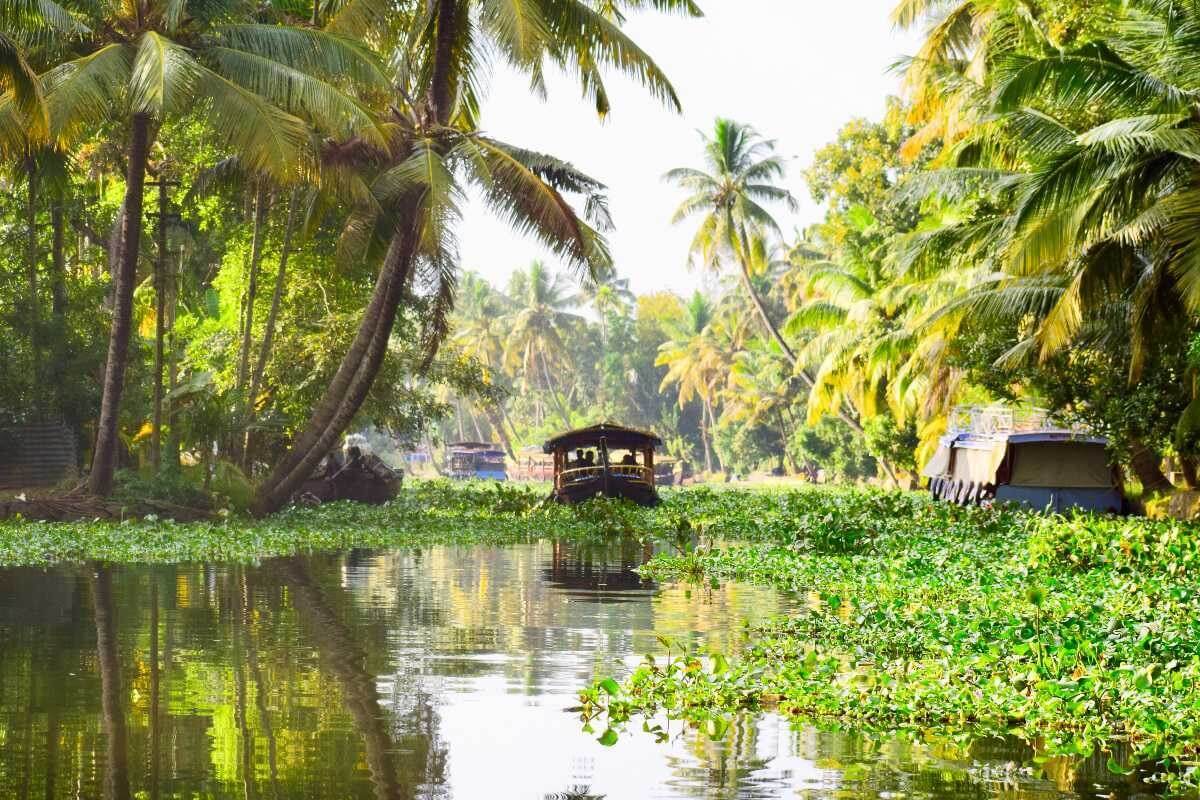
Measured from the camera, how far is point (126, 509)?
24.1 meters

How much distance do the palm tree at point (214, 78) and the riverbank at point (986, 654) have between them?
8160 mm

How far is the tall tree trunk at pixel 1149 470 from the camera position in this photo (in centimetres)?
2359

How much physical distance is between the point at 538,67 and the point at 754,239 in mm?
26388

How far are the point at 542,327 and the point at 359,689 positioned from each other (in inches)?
2904

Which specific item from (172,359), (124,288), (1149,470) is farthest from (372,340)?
(1149,470)

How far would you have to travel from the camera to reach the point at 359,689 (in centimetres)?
915

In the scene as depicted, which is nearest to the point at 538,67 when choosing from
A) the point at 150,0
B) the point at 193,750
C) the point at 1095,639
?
the point at 150,0

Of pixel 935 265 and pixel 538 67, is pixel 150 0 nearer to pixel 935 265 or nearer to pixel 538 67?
pixel 538 67

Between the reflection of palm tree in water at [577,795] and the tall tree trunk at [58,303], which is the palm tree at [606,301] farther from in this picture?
the reflection of palm tree in water at [577,795]

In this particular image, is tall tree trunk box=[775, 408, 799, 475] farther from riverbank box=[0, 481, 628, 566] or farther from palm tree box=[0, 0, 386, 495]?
palm tree box=[0, 0, 386, 495]

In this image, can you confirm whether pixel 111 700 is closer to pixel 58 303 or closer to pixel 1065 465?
→ pixel 58 303

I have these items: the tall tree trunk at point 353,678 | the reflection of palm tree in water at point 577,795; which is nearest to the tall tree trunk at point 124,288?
the tall tree trunk at point 353,678

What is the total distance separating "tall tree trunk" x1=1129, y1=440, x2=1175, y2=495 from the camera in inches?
929

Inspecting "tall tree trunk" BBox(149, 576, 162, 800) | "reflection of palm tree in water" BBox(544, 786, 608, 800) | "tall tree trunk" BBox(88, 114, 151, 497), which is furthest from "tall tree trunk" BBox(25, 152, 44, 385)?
"reflection of palm tree in water" BBox(544, 786, 608, 800)
